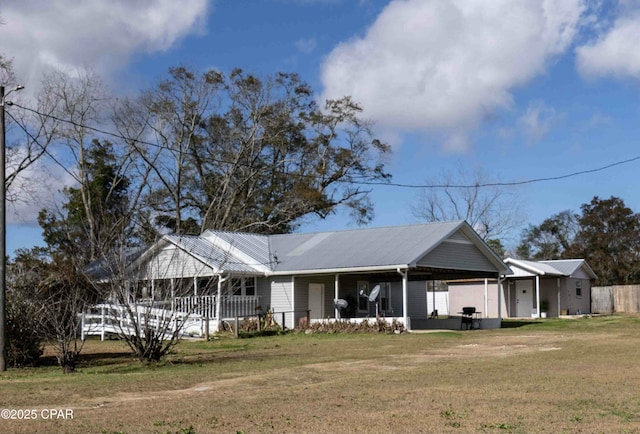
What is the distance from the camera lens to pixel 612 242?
66.6 metres

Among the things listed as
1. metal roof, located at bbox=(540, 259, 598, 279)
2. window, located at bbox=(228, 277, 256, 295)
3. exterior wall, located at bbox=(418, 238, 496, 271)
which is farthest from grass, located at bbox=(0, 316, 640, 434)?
metal roof, located at bbox=(540, 259, 598, 279)

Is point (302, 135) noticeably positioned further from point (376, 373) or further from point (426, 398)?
point (426, 398)

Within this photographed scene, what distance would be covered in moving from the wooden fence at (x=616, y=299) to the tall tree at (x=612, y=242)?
12.4 m

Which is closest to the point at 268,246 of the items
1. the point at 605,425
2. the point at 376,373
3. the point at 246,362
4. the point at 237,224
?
the point at 237,224

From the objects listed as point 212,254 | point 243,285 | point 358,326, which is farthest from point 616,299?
point 212,254

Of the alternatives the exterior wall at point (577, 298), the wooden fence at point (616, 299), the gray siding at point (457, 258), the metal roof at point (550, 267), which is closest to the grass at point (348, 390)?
the gray siding at point (457, 258)

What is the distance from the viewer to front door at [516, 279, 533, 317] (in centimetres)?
4938

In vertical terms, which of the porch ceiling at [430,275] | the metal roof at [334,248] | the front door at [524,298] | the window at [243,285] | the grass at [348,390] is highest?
the metal roof at [334,248]

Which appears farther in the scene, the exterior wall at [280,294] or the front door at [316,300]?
the front door at [316,300]

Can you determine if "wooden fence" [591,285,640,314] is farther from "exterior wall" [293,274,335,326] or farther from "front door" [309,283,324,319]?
"front door" [309,283,324,319]

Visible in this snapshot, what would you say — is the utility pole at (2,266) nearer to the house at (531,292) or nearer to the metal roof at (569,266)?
the house at (531,292)

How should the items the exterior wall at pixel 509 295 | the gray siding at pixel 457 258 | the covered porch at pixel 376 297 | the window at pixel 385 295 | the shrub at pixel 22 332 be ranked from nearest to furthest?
1. the shrub at pixel 22 332
2. the gray siding at pixel 457 258
3. the covered porch at pixel 376 297
4. the window at pixel 385 295
5. the exterior wall at pixel 509 295

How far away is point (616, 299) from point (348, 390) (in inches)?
1736

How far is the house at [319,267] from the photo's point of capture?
33.4 meters
